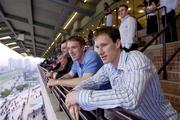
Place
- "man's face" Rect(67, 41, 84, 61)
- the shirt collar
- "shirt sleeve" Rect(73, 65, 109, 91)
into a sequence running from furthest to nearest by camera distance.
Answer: "man's face" Rect(67, 41, 84, 61), "shirt sleeve" Rect(73, 65, 109, 91), the shirt collar

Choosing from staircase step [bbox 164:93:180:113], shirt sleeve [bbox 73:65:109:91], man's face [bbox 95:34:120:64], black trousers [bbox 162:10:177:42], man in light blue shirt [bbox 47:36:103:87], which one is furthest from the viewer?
black trousers [bbox 162:10:177:42]

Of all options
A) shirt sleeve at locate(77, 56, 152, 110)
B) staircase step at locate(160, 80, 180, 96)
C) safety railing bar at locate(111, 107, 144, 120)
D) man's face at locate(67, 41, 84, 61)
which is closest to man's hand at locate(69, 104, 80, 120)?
shirt sleeve at locate(77, 56, 152, 110)

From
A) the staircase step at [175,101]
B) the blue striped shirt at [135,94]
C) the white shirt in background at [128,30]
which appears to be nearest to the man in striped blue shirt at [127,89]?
the blue striped shirt at [135,94]

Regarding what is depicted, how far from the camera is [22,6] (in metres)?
13.2

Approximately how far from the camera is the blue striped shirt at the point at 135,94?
4.41 feet

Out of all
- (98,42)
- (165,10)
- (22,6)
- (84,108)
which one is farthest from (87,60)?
(22,6)

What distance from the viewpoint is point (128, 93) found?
4.38 feet

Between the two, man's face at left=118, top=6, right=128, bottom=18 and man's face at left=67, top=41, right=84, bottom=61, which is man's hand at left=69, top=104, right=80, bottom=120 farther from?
man's face at left=118, top=6, right=128, bottom=18

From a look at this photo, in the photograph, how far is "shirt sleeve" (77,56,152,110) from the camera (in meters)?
1.33

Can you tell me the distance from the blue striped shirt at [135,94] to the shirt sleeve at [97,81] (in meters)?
0.33

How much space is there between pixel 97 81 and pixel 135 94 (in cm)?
70

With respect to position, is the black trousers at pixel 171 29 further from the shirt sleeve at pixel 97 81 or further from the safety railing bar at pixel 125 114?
the safety railing bar at pixel 125 114

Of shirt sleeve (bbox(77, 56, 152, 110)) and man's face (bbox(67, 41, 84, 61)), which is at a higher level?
man's face (bbox(67, 41, 84, 61))

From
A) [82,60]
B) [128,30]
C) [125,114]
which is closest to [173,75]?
[128,30]
